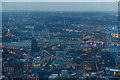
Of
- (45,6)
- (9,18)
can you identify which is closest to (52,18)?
(45,6)

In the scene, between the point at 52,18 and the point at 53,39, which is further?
the point at 52,18

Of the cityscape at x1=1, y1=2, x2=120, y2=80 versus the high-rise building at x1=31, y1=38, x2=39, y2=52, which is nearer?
the cityscape at x1=1, y1=2, x2=120, y2=80

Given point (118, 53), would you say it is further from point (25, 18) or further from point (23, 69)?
point (25, 18)

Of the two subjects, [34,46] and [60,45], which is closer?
[34,46]

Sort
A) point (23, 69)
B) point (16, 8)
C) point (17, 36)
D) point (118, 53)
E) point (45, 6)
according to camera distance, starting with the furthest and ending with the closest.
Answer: point (45, 6) < point (16, 8) < point (17, 36) < point (118, 53) < point (23, 69)

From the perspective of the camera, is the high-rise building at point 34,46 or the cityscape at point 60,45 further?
Result: the high-rise building at point 34,46

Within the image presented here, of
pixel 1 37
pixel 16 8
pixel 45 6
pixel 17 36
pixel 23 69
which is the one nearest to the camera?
pixel 23 69

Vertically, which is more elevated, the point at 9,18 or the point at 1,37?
the point at 9,18

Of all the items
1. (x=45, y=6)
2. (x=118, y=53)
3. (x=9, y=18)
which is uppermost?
(x=45, y=6)
